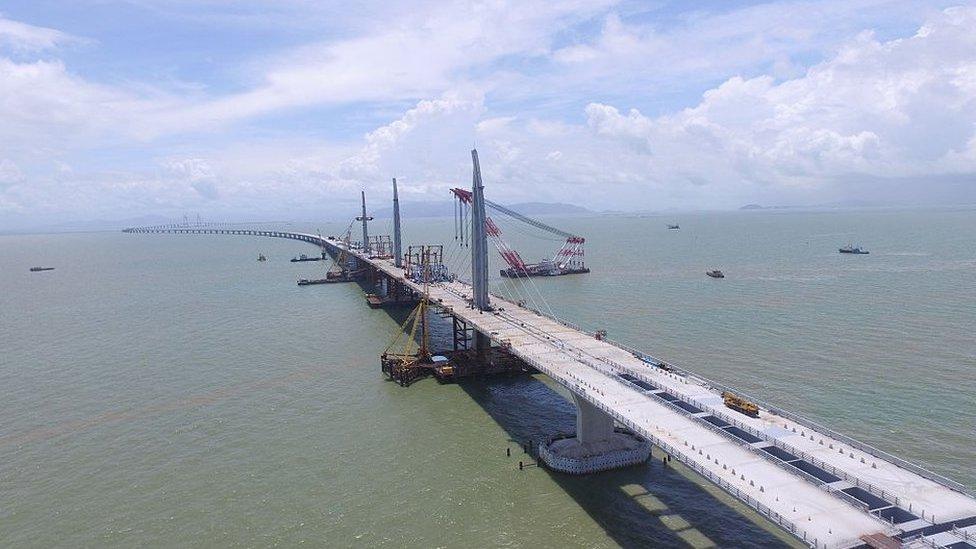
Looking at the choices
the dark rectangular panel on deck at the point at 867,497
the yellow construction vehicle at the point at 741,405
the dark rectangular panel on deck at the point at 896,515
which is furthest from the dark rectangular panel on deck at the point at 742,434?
the dark rectangular panel on deck at the point at 896,515

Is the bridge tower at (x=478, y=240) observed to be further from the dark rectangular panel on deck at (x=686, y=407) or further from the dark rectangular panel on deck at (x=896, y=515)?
the dark rectangular panel on deck at (x=896, y=515)

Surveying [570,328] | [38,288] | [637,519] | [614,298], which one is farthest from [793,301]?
[38,288]

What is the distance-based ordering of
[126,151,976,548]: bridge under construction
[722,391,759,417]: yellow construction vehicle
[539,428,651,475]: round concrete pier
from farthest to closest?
1. [539,428,651,475]: round concrete pier
2. [722,391,759,417]: yellow construction vehicle
3. [126,151,976,548]: bridge under construction

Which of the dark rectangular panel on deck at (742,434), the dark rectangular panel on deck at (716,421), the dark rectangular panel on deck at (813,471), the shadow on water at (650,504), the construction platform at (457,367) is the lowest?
the shadow on water at (650,504)

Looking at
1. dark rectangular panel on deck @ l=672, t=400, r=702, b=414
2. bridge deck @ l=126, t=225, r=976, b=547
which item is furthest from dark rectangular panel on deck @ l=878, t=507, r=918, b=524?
dark rectangular panel on deck @ l=672, t=400, r=702, b=414

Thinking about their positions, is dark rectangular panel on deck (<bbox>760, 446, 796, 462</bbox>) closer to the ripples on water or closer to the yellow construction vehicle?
the yellow construction vehicle

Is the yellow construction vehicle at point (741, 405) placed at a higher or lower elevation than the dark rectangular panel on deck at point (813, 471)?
higher
